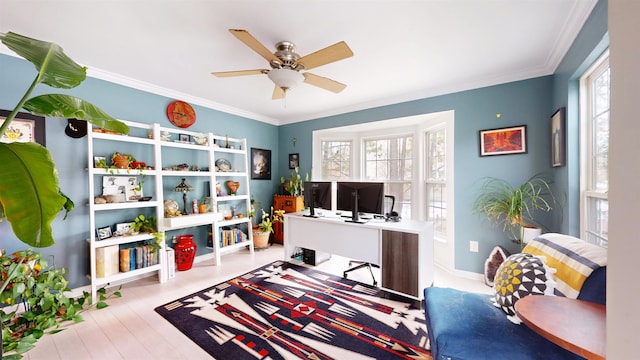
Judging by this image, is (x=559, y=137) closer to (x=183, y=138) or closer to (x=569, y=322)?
(x=569, y=322)

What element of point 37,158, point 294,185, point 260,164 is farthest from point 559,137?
point 260,164

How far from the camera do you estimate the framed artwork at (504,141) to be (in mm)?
2711

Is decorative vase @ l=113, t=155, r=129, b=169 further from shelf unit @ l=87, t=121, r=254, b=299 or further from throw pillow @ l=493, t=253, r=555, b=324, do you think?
throw pillow @ l=493, t=253, r=555, b=324

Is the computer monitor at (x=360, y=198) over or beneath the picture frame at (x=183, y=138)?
beneath

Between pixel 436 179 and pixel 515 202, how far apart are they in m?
1.15

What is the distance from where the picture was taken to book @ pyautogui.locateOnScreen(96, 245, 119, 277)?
2.53m

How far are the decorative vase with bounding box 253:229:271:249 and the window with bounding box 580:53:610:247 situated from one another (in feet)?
12.7

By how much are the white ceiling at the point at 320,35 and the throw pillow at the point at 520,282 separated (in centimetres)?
171

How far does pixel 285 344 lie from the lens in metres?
1.84

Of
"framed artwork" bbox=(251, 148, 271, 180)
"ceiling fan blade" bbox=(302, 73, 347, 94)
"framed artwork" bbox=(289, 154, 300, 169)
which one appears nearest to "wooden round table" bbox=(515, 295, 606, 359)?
"ceiling fan blade" bbox=(302, 73, 347, 94)

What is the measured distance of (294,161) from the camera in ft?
15.8

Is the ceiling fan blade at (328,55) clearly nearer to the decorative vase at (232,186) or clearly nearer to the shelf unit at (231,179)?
the shelf unit at (231,179)

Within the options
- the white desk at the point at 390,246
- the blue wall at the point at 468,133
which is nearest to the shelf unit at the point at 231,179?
the blue wall at the point at 468,133

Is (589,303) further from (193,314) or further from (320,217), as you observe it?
(193,314)
